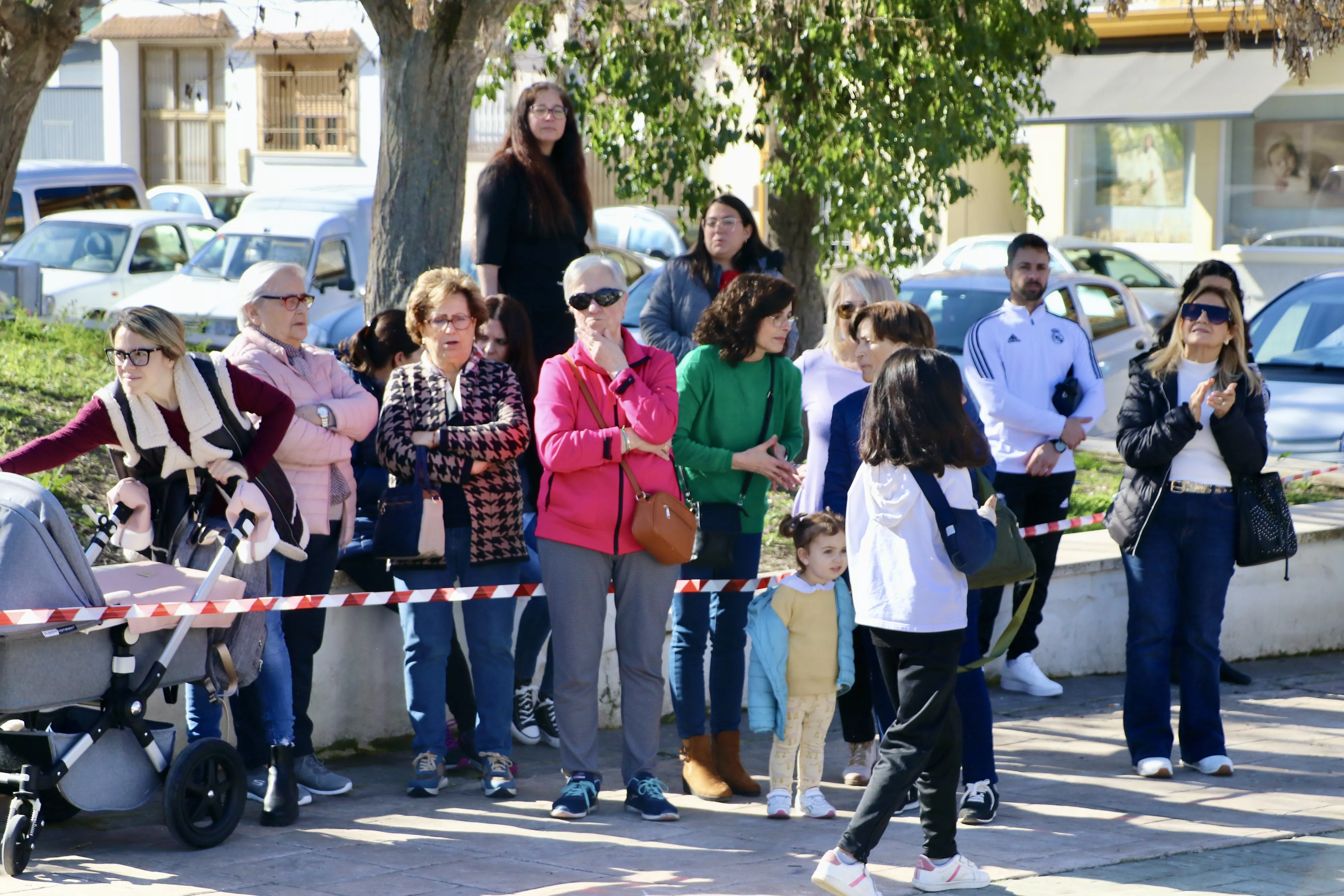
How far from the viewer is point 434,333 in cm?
600

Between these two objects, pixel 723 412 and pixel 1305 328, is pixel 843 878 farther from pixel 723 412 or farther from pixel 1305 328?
pixel 1305 328

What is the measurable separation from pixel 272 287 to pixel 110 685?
1.52m

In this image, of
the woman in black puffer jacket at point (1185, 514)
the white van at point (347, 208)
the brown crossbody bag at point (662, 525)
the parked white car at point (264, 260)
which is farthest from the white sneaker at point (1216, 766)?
the white van at point (347, 208)

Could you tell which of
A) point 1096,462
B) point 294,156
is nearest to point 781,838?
point 1096,462

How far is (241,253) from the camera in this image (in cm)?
1725

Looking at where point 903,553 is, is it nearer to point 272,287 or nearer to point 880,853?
point 880,853

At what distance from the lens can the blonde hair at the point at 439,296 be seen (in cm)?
597

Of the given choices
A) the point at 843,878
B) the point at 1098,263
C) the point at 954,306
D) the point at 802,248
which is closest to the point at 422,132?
the point at 802,248

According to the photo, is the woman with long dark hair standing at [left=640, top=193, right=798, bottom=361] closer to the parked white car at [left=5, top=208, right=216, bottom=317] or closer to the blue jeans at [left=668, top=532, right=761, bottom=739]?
the blue jeans at [left=668, top=532, right=761, bottom=739]

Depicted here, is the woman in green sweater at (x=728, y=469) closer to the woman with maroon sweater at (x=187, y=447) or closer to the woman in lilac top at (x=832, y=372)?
the woman in lilac top at (x=832, y=372)

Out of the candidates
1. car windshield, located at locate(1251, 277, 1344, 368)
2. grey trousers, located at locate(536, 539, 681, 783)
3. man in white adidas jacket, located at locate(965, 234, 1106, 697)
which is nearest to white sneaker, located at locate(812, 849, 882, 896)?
grey trousers, located at locate(536, 539, 681, 783)

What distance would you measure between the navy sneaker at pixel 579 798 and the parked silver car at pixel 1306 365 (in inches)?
229

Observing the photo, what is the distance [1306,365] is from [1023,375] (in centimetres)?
475

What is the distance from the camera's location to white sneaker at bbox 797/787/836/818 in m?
5.84
